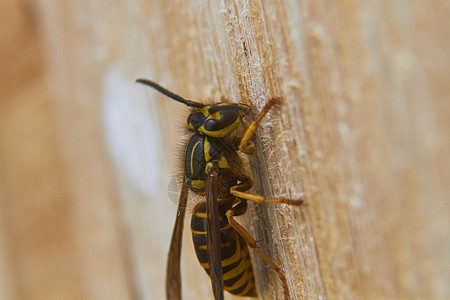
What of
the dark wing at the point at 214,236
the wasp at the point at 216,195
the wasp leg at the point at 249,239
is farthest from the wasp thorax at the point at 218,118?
Answer: the wasp leg at the point at 249,239

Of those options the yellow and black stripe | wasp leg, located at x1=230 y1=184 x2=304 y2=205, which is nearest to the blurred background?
wasp leg, located at x1=230 y1=184 x2=304 y2=205

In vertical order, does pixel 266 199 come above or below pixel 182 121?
below

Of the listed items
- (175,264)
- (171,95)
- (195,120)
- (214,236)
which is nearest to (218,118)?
(195,120)

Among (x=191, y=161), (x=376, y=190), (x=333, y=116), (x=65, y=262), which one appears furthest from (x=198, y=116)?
(x=65, y=262)

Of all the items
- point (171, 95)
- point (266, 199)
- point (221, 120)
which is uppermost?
point (171, 95)

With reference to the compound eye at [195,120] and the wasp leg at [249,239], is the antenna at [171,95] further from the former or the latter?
the wasp leg at [249,239]

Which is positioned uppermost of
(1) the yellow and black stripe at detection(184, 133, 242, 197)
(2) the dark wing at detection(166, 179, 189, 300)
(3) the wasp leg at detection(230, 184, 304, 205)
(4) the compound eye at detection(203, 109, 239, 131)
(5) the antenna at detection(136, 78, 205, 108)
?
(5) the antenna at detection(136, 78, 205, 108)

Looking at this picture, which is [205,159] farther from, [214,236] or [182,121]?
[214,236]

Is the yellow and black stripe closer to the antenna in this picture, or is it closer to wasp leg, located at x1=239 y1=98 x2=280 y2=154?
the antenna

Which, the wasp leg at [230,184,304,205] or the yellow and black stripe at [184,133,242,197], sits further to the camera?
the yellow and black stripe at [184,133,242,197]
